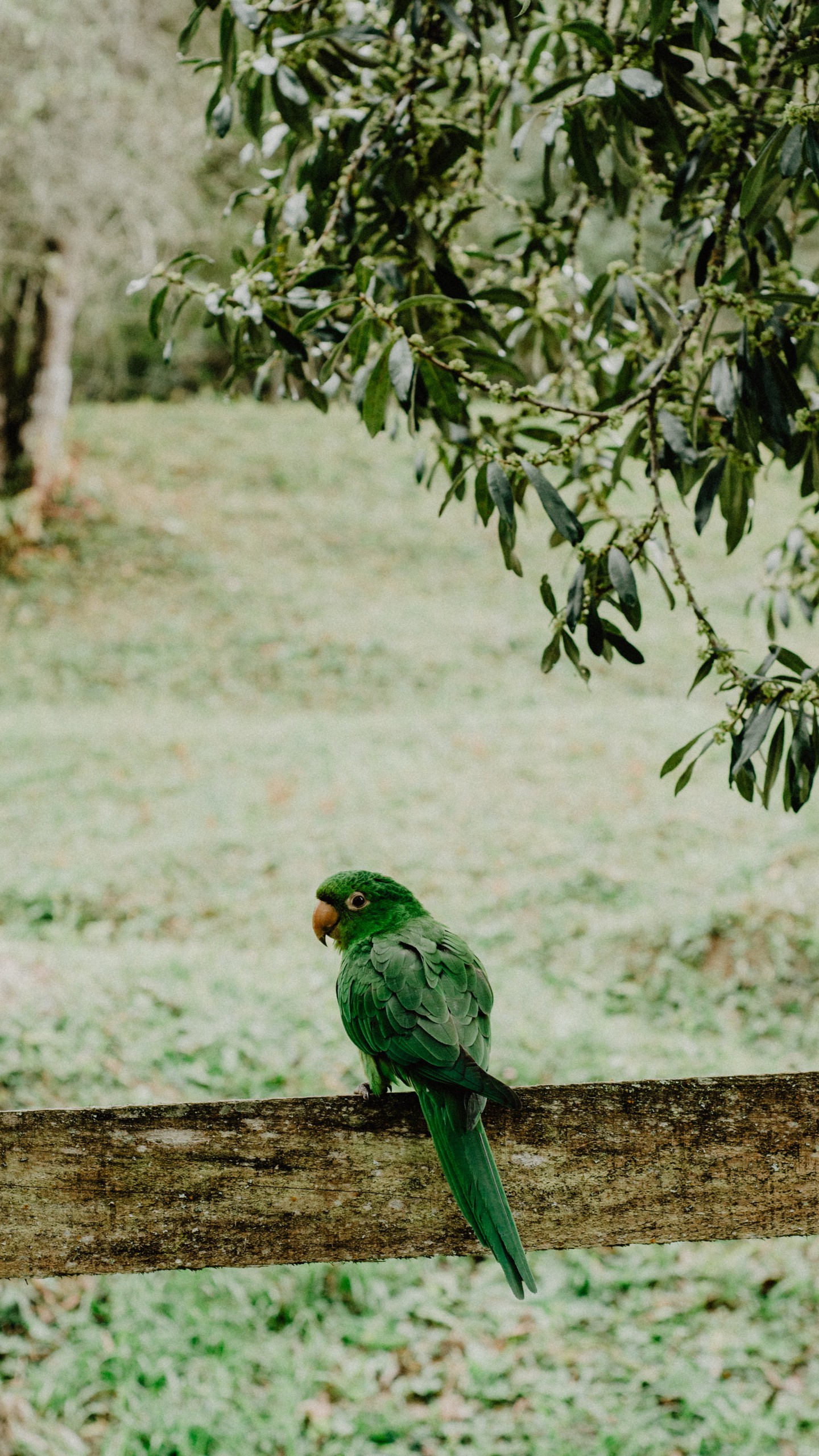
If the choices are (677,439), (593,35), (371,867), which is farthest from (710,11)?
(371,867)

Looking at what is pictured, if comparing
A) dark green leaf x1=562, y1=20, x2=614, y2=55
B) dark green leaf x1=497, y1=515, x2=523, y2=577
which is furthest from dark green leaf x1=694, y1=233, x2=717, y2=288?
dark green leaf x1=497, y1=515, x2=523, y2=577

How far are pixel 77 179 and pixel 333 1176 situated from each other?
32.7ft

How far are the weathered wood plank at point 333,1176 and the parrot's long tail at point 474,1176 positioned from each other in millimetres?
104

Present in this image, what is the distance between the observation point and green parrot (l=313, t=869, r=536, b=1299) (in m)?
1.38

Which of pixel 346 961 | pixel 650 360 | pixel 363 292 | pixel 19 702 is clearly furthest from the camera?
pixel 19 702

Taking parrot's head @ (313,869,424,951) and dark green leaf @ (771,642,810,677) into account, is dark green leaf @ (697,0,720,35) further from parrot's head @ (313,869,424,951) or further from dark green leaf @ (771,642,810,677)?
parrot's head @ (313,869,424,951)

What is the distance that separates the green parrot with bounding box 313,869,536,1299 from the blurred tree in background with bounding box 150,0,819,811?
0.56 m

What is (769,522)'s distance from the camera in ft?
42.1

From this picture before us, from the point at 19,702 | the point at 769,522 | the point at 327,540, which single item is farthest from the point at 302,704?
the point at 769,522

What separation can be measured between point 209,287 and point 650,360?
103 centimetres

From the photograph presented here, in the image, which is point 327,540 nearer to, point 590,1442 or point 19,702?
point 19,702

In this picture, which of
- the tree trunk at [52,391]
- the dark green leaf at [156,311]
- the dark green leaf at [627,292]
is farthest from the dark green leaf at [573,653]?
the tree trunk at [52,391]

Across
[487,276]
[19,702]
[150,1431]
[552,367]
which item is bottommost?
[19,702]

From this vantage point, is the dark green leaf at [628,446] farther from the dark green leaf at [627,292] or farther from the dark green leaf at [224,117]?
the dark green leaf at [224,117]
